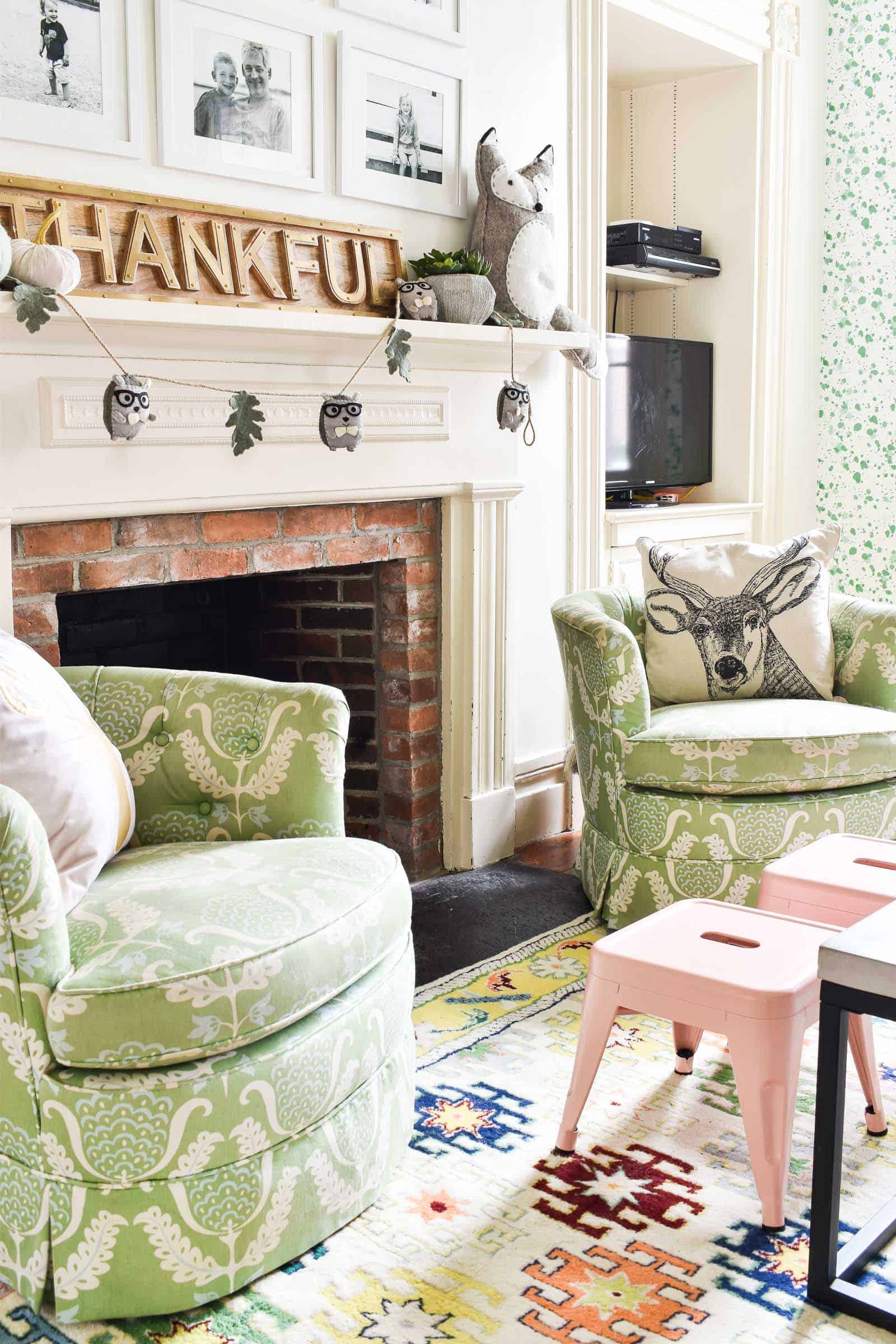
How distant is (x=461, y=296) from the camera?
2.86 metres

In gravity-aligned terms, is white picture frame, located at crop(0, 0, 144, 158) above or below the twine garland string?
above

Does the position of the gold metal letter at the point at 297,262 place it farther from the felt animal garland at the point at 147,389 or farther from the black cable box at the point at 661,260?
the black cable box at the point at 661,260

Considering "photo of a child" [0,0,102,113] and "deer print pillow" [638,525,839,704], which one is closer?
"photo of a child" [0,0,102,113]

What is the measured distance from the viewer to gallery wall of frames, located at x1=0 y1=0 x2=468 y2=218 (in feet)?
7.18

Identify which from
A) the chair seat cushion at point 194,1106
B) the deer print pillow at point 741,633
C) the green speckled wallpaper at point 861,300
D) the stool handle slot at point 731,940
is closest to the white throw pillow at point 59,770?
the chair seat cushion at point 194,1106

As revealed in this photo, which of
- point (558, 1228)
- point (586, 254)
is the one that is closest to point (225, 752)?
point (558, 1228)

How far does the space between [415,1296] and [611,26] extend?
3438 mm

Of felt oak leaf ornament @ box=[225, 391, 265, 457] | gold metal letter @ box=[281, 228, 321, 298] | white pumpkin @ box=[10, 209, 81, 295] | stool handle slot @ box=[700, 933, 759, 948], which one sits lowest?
stool handle slot @ box=[700, 933, 759, 948]

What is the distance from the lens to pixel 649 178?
14.7 ft

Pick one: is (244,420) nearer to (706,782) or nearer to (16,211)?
(16,211)

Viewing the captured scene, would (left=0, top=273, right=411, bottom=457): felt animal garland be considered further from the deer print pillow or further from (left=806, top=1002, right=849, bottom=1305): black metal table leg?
(left=806, top=1002, right=849, bottom=1305): black metal table leg

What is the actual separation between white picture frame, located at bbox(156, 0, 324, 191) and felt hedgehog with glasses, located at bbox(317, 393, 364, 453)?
458 mm

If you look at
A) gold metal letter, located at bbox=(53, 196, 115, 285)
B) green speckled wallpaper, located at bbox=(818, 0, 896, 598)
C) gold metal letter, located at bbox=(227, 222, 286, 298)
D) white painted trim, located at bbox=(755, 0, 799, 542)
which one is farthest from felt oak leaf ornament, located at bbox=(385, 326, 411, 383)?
green speckled wallpaper, located at bbox=(818, 0, 896, 598)

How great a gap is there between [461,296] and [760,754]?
1201 mm
